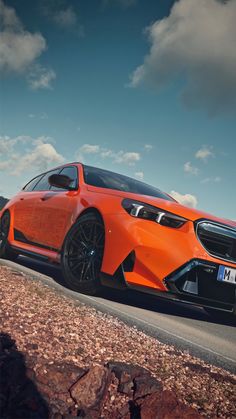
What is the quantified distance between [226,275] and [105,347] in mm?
1757

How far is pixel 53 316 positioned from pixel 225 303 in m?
1.76

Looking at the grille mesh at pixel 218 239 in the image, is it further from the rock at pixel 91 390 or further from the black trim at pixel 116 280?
the rock at pixel 91 390

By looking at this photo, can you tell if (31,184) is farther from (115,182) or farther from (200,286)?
(200,286)

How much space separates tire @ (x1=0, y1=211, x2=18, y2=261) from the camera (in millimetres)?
6074

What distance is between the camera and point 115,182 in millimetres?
4762

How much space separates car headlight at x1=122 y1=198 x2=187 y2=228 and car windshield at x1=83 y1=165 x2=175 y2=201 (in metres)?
0.94

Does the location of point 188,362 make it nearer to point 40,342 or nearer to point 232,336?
point 40,342

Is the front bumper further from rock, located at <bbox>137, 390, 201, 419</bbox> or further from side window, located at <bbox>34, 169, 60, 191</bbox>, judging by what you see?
side window, located at <bbox>34, 169, 60, 191</bbox>

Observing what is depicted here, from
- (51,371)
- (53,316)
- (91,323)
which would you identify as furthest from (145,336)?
(51,371)

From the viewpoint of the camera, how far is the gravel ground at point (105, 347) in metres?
1.70

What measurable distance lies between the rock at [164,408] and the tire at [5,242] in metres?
4.80

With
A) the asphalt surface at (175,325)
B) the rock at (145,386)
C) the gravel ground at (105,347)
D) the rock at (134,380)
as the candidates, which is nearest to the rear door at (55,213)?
the asphalt surface at (175,325)

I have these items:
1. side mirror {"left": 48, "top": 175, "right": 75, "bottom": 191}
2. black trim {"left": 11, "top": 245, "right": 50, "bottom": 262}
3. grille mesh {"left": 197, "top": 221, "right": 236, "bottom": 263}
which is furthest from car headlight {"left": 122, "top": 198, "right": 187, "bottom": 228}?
black trim {"left": 11, "top": 245, "right": 50, "bottom": 262}

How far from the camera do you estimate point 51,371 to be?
1617 millimetres
